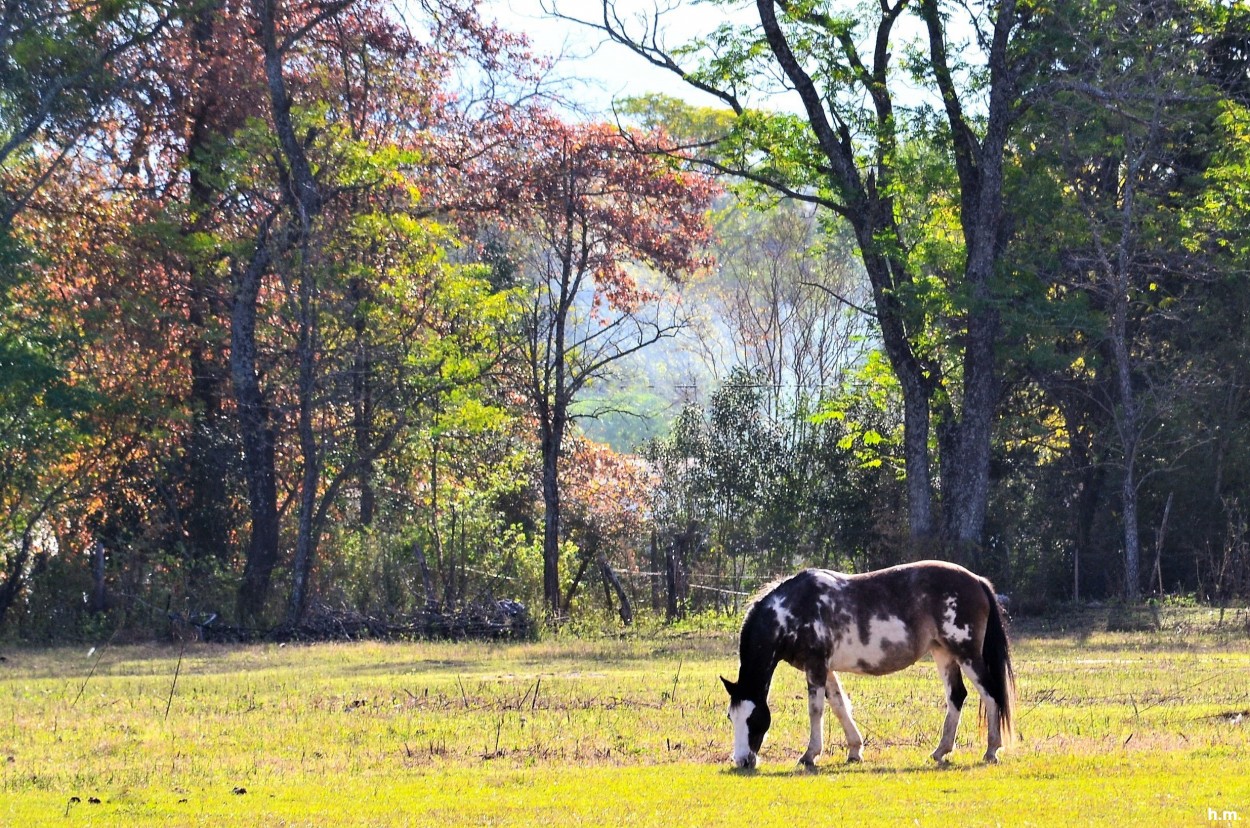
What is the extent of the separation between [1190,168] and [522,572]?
17.6m

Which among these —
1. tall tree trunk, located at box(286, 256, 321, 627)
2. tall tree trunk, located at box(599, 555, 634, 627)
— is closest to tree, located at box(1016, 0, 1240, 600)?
tall tree trunk, located at box(599, 555, 634, 627)

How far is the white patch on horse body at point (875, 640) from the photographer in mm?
12445

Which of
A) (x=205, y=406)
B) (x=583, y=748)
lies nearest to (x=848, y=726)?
(x=583, y=748)

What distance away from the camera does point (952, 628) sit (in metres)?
12.4

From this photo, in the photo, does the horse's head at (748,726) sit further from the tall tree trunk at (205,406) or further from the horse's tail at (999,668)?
the tall tree trunk at (205,406)

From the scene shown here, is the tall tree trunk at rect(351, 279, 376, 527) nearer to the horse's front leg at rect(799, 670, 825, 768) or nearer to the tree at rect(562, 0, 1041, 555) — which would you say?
the tree at rect(562, 0, 1041, 555)

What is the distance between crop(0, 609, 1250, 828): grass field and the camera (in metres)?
10.0

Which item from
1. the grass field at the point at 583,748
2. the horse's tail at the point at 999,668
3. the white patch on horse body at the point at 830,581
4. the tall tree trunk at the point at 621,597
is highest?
the tall tree trunk at the point at 621,597

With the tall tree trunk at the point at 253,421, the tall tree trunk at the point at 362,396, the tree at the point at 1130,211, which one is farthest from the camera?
the tall tree trunk at the point at 362,396

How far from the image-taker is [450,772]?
12.2 m

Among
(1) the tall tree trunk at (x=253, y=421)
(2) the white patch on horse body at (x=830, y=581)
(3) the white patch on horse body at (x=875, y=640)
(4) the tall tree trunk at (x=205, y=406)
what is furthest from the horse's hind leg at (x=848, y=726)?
(4) the tall tree trunk at (x=205, y=406)

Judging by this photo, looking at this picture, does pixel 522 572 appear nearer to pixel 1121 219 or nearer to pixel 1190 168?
pixel 1121 219

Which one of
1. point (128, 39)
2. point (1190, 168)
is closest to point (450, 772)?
point (128, 39)

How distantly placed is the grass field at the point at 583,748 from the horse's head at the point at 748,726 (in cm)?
16
